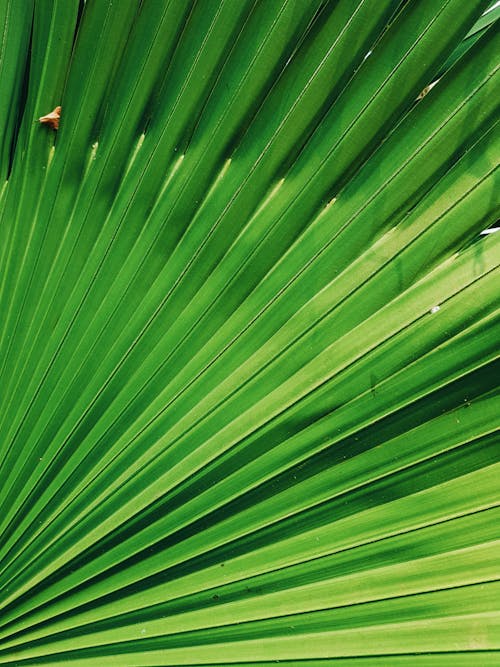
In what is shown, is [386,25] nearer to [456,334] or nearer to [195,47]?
[195,47]

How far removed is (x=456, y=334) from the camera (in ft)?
3.16

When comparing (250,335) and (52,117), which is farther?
(52,117)

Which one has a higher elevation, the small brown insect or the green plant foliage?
the small brown insect

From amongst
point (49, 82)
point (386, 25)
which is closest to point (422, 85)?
point (386, 25)

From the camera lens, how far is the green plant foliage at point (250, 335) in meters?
0.96

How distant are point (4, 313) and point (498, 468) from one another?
47.2 inches

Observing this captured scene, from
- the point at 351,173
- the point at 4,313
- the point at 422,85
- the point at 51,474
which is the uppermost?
the point at 422,85

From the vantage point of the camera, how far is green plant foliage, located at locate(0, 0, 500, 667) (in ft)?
3.17

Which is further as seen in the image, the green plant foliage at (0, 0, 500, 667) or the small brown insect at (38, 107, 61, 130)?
the small brown insect at (38, 107, 61, 130)

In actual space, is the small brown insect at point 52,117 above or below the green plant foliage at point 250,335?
above

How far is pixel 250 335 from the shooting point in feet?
3.65

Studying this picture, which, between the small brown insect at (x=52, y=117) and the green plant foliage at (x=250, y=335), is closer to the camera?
the green plant foliage at (x=250, y=335)

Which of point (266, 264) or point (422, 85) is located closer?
point (422, 85)

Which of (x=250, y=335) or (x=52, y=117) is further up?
(x=52, y=117)
